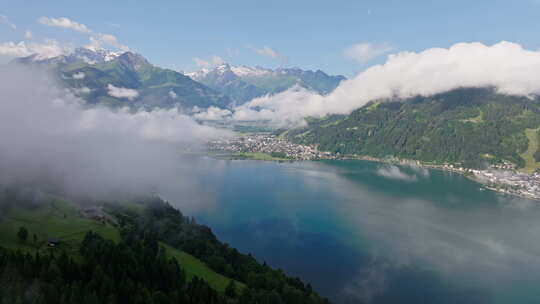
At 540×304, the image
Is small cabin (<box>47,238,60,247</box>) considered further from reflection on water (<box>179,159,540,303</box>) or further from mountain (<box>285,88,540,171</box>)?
mountain (<box>285,88,540,171</box>)

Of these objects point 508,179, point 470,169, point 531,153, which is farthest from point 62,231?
point 531,153

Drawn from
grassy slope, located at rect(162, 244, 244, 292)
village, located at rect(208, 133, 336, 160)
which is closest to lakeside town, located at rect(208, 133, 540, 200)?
village, located at rect(208, 133, 336, 160)

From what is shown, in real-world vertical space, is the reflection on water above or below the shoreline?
below

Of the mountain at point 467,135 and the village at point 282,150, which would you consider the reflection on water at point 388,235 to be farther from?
the village at point 282,150

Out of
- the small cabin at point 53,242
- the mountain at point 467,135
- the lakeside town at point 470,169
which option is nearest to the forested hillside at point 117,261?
the small cabin at point 53,242

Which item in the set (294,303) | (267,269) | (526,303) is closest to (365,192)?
(526,303)

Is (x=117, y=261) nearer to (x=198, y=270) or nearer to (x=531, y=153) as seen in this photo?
(x=198, y=270)
